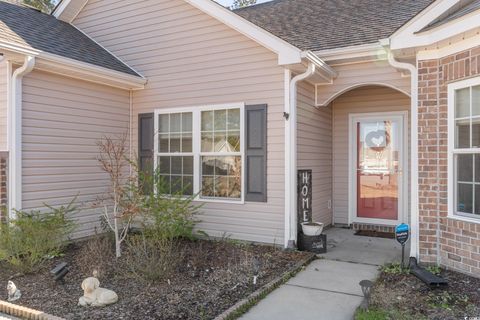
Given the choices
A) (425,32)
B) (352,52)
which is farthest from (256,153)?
(425,32)

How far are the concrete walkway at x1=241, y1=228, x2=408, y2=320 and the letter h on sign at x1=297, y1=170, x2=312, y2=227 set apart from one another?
62cm

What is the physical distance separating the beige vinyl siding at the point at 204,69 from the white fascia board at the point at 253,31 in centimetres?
18

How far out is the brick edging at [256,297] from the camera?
345cm

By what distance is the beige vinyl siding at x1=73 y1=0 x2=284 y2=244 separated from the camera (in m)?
A: 5.93

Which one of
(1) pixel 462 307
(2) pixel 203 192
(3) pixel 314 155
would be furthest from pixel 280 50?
(1) pixel 462 307

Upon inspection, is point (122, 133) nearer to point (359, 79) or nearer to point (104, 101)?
point (104, 101)

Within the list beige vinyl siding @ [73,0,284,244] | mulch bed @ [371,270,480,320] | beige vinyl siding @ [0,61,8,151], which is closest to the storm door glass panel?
beige vinyl siding @ [73,0,284,244]

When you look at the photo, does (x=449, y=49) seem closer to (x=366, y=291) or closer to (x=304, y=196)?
(x=304, y=196)

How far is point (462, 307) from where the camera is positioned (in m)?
3.54

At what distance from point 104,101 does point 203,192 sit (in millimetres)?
2487

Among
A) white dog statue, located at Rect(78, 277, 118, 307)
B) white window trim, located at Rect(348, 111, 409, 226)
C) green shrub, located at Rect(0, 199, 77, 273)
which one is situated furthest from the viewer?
white window trim, located at Rect(348, 111, 409, 226)

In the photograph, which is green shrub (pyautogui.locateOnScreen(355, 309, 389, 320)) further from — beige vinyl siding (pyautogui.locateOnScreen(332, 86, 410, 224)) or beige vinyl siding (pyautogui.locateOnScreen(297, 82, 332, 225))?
beige vinyl siding (pyautogui.locateOnScreen(332, 86, 410, 224))

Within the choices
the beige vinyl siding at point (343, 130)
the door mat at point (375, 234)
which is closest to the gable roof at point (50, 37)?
the beige vinyl siding at point (343, 130)

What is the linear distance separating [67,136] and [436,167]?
5606 millimetres
